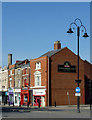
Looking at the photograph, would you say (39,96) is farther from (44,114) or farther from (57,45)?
(44,114)

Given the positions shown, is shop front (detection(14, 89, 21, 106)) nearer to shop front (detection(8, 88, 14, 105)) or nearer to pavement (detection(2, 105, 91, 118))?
shop front (detection(8, 88, 14, 105))

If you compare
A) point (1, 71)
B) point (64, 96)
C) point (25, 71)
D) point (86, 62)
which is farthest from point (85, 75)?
point (1, 71)

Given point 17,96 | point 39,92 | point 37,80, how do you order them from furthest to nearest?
point 17,96, point 37,80, point 39,92

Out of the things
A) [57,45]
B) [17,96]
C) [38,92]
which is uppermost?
[57,45]

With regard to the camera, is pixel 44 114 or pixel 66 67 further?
pixel 66 67

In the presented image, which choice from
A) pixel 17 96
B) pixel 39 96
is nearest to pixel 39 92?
pixel 39 96

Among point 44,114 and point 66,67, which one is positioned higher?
point 66,67

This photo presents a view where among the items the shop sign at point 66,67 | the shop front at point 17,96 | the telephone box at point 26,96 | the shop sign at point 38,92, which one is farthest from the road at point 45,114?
the shop front at point 17,96

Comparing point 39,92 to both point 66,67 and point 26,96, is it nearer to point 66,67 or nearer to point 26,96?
point 26,96

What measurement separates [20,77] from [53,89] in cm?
1293

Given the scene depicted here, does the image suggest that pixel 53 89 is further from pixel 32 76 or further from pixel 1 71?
pixel 1 71

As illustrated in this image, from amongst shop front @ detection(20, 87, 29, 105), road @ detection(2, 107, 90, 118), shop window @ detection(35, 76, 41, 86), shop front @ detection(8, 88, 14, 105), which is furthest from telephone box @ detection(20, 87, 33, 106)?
road @ detection(2, 107, 90, 118)

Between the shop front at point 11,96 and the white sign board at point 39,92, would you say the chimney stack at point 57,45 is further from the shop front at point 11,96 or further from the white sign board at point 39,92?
the shop front at point 11,96

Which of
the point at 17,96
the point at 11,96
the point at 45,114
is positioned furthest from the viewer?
the point at 11,96
